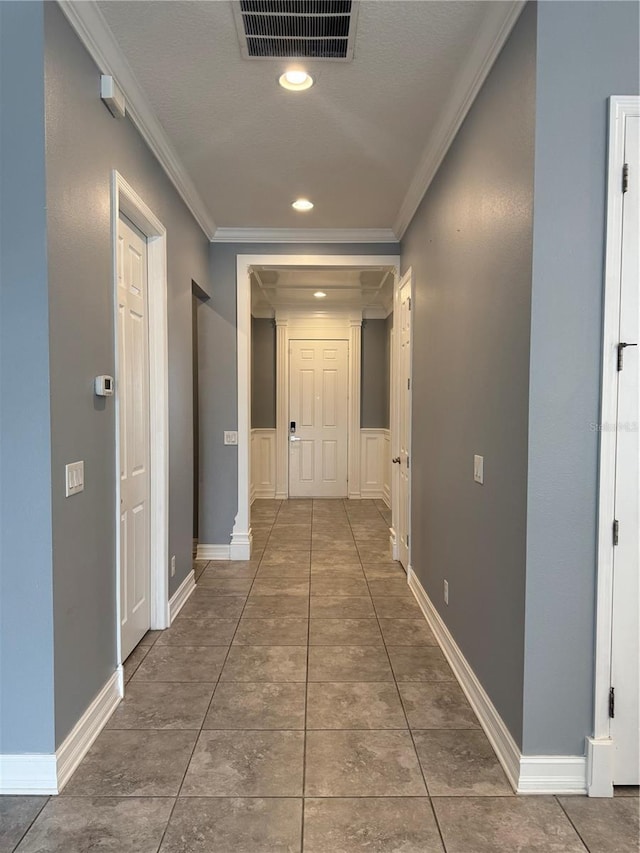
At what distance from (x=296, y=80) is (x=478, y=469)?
6.12ft

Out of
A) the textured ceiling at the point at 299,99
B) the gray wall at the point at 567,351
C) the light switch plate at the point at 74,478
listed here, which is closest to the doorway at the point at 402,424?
the textured ceiling at the point at 299,99

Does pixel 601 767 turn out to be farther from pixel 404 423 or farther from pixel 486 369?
pixel 404 423

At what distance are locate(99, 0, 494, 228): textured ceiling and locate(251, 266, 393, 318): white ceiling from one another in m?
1.89

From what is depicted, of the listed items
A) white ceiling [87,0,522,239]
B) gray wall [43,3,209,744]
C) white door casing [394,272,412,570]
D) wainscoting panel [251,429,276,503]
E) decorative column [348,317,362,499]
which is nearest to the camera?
gray wall [43,3,209,744]

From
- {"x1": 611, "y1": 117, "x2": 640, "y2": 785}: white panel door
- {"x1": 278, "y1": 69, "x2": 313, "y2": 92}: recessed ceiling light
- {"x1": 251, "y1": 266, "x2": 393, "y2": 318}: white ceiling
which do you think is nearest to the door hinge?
{"x1": 611, "y1": 117, "x2": 640, "y2": 785}: white panel door

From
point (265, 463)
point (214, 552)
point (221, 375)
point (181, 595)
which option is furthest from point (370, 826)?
point (265, 463)

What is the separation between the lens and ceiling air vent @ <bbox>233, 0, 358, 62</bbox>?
5.85 feet

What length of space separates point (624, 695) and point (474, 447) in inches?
40.5

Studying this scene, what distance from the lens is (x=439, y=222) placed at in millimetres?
2844

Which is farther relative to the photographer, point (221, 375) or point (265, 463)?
point (265, 463)

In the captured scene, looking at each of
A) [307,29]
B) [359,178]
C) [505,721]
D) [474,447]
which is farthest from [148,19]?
[505,721]

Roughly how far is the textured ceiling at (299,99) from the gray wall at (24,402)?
53cm

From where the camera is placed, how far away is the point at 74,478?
1.85 m

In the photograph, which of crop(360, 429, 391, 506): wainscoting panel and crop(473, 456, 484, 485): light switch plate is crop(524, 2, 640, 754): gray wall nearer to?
crop(473, 456, 484, 485): light switch plate
